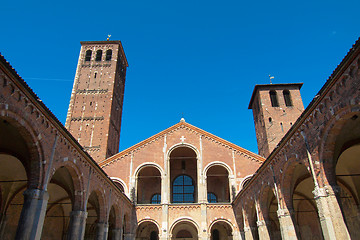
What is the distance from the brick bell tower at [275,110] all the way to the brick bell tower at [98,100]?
1706 cm

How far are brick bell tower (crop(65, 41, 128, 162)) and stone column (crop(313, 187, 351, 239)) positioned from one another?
77.8 ft

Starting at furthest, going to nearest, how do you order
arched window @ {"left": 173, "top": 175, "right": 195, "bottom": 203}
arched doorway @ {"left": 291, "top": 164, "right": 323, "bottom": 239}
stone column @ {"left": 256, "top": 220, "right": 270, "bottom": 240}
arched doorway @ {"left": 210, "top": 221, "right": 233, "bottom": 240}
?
arched window @ {"left": 173, "top": 175, "right": 195, "bottom": 203} → arched doorway @ {"left": 210, "top": 221, "right": 233, "bottom": 240} → arched doorway @ {"left": 291, "top": 164, "right": 323, "bottom": 239} → stone column @ {"left": 256, "top": 220, "right": 270, "bottom": 240}

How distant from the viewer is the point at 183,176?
26609 mm

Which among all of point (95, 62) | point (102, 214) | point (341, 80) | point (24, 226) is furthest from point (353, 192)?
point (95, 62)

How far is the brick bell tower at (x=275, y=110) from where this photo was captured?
3051 cm

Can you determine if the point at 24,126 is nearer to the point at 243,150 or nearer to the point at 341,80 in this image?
the point at 341,80

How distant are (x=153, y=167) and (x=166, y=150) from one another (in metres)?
1.99

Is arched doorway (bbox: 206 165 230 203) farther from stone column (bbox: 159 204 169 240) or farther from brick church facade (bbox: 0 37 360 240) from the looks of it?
stone column (bbox: 159 204 169 240)

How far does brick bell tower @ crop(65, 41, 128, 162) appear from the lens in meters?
31.2

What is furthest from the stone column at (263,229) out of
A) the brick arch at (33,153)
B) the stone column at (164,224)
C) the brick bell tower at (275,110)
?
the brick bell tower at (275,110)

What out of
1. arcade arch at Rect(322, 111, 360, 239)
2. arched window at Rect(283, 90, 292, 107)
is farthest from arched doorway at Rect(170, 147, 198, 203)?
arched window at Rect(283, 90, 292, 107)

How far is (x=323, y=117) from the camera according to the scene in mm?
9297

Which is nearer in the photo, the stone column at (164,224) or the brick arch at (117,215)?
the brick arch at (117,215)

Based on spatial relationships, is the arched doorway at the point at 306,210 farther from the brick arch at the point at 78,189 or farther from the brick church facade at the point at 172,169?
the brick arch at the point at 78,189
